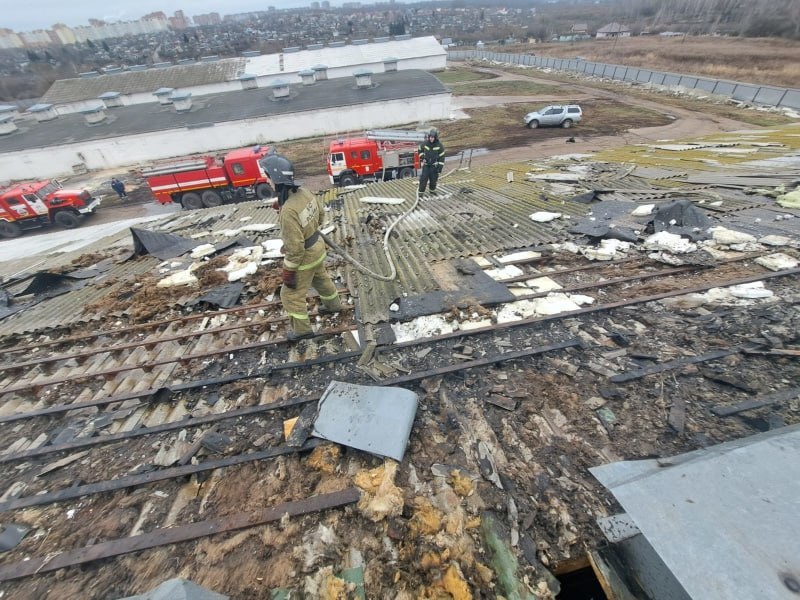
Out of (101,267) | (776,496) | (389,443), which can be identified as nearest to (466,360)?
(389,443)

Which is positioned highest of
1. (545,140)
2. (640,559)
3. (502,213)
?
(640,559)

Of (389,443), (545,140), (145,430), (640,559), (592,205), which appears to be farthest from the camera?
(545,140)

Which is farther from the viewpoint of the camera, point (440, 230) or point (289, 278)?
point (440, 230)

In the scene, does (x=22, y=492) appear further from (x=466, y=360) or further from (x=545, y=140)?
(x=545, y=140)

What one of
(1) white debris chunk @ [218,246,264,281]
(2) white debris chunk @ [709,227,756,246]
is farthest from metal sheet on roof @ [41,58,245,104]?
(2) white debris chunk @ [709,227,756,246]

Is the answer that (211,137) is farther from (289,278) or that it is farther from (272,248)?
(289,278)

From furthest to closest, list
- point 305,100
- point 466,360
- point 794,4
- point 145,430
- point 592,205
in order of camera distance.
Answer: point 794,4 → point 305,100 → point 592,205 → point 466,360 → point 145,430

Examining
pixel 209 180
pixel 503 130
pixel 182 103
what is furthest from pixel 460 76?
pixel 209 180
